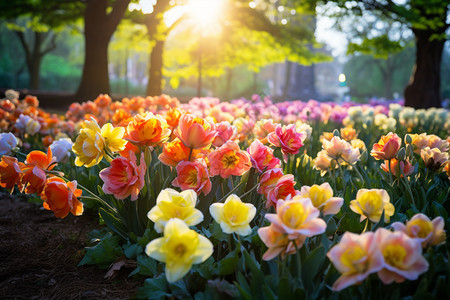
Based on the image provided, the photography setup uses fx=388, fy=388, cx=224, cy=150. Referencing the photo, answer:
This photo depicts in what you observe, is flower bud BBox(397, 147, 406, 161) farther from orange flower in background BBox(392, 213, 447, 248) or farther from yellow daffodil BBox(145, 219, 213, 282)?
yellow daffodil BBox(145, 219, 213, 282)

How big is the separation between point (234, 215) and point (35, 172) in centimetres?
91

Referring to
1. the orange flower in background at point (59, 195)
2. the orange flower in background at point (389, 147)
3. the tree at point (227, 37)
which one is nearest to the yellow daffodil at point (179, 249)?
the orange flower in background at point (59, 195)

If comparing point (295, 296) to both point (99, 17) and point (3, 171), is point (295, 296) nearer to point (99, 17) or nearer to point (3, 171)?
point (3, 171)

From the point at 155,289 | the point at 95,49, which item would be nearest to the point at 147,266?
the point at 155,289

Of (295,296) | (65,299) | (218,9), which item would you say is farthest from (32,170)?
(218,9)

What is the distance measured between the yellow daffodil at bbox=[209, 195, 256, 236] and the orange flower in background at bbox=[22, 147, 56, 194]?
0.82 meters

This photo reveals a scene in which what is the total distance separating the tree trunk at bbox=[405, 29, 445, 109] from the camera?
39.7 ft

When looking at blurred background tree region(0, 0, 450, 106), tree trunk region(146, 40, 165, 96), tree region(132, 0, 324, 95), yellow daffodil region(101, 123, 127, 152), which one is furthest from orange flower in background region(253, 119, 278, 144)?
tree trunk region(146, 40, 165, 96)

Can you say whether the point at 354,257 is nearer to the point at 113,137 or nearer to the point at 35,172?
the point at 113,137

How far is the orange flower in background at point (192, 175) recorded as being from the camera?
1689 millimetres

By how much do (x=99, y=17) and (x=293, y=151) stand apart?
9.70m

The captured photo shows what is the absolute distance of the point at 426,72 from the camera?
12195mm

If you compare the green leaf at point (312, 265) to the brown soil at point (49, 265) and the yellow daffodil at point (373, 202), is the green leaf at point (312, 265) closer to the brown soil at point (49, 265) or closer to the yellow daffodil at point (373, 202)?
the yellow daffodil at point (373, 202)

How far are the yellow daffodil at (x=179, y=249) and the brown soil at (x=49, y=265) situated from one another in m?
0.68
